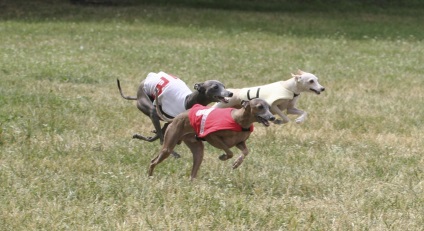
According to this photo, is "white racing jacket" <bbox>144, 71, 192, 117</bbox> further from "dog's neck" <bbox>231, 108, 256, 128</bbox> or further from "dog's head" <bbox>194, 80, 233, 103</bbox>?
"dog's neck" <bbox>231, 108, 256, 128</bbox>

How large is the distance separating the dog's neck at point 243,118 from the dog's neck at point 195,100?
0.90m

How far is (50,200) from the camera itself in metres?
6.12

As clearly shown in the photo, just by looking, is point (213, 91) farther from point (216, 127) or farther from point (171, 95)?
point (216, 127)

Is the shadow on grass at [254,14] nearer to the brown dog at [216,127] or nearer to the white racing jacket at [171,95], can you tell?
the white racing jacket at [171,95]

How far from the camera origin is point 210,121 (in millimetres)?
6660

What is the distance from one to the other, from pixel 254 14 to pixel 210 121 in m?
17.9

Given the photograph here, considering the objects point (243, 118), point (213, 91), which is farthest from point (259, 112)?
point (213, 91)

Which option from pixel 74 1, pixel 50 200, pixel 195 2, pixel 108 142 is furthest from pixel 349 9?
pixel 50 200

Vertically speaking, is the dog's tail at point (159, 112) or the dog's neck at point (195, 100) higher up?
the dog's neck at point (195, 100)

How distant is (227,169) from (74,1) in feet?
60.0

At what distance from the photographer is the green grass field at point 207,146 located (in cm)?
587

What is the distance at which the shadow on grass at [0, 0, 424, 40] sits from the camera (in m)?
21.5

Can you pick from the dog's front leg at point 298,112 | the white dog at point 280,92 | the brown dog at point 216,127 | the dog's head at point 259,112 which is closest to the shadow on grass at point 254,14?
the dog's front leg at point 298,112

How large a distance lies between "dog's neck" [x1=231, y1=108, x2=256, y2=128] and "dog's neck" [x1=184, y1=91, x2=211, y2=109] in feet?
2.95
